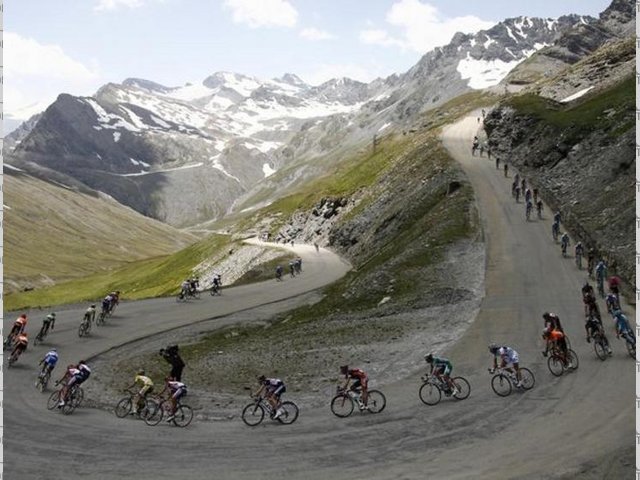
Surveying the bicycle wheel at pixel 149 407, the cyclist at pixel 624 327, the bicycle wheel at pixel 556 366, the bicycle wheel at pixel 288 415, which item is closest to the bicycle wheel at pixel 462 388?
the bicycle wheel at pixel 556 366

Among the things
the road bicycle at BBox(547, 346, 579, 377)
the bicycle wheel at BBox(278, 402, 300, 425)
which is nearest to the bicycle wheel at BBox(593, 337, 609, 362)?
the road bicycle at BBox(547, 346, 579, 377)

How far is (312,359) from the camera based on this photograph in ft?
119

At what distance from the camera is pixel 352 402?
26.3 m

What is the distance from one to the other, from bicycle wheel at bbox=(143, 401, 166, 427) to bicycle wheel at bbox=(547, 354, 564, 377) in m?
18.6

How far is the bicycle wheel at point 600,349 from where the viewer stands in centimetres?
3066

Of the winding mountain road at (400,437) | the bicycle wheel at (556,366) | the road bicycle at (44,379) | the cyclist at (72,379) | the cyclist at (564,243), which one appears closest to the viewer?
the winding mountain road at (400,437)

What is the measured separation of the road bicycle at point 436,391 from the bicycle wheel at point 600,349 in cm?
822

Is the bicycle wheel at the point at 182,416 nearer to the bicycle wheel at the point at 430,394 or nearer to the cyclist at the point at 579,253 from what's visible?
the bicycle wheel at the point at 430,394

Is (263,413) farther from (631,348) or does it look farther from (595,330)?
(631,348)

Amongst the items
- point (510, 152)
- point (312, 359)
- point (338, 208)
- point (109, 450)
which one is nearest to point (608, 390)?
point (312, 359)

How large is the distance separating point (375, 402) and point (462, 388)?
14.0 feet

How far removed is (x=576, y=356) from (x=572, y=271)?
22.4m

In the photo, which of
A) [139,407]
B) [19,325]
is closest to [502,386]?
[139,407]

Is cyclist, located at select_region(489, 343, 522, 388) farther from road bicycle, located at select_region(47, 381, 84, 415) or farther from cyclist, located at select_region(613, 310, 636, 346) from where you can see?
road bicycle, located at select_region(47, 381, 84, 415)
